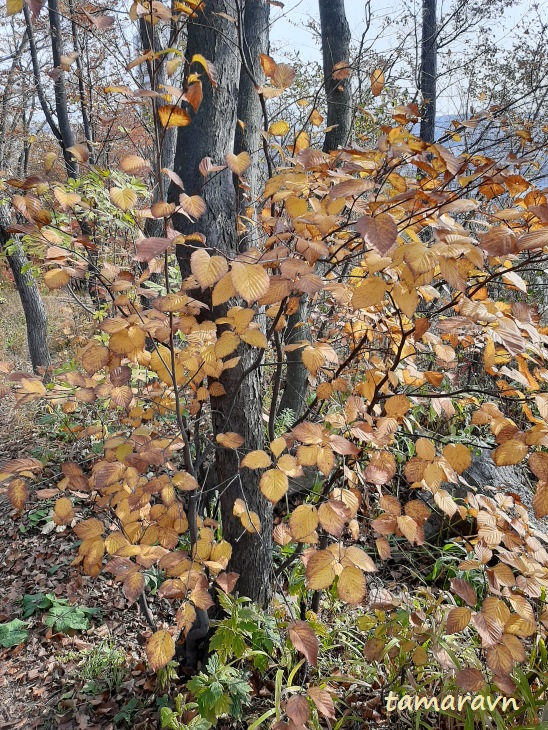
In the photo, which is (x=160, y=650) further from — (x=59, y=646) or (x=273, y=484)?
(x=59, y=646)

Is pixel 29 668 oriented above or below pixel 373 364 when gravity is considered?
below

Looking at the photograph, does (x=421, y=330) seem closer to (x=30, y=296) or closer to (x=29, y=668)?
(x=29, y=668)

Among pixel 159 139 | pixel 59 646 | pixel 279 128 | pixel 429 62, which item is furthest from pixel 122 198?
pixel 429 62

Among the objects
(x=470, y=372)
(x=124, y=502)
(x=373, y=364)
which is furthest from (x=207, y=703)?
(x=470, y=372)

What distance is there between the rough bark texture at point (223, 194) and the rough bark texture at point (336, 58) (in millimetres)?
1979

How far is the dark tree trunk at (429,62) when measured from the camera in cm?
727

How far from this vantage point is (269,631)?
205cm

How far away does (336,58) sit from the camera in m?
4.03

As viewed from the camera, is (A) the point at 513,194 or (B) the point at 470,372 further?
(B) the point at 470,372

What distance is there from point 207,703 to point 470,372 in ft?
13.5

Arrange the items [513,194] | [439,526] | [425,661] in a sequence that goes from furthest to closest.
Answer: [439,526] < [425,661] < [513,194]

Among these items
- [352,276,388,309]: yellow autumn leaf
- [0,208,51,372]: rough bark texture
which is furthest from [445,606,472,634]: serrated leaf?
[0,208,51,372]: rough bark texture

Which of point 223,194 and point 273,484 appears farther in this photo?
point 223,194

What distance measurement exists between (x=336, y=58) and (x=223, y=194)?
2.95 m
